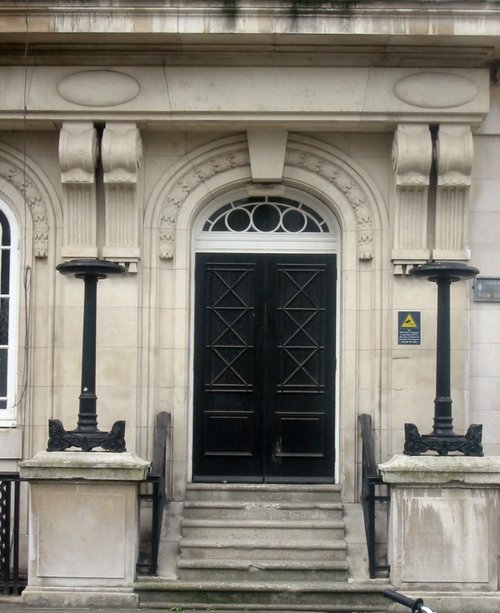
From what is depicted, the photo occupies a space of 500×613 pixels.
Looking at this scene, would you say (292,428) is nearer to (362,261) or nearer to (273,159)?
(362,261)

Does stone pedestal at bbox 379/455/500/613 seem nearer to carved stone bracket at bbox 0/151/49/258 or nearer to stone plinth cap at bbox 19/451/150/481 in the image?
stone plinth cap at bbox 19/451/150/481

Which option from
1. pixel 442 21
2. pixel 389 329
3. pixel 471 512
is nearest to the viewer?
Answer: pixel 471 512

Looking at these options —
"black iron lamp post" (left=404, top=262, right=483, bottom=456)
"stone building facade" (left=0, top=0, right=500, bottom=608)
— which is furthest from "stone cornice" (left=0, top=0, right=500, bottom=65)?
"black iron lamp post" (left=404, top=262, right=483, bottom=456)

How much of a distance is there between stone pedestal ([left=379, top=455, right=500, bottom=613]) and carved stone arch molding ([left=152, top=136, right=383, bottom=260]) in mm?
2644

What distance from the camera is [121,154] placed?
11055 millimetres

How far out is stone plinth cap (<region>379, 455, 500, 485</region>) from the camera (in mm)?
9789

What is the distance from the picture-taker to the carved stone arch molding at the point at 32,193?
37.8 ft

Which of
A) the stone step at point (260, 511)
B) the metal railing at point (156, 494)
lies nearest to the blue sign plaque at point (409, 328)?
the stone step at point (260, 511)

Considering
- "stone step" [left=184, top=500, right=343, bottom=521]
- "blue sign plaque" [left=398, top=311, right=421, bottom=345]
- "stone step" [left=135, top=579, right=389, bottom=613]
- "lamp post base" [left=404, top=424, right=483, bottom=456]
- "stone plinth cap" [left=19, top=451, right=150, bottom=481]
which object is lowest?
"stone step" [left=135, top=579, right=389, bottom=613]

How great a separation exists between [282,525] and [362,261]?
2811 mm

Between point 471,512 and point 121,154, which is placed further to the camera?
point 121,154

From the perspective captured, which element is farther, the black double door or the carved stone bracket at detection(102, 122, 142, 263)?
the black double door

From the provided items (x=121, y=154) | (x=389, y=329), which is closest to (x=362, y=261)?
(x=389, y=329)

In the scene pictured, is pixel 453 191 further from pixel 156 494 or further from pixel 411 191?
pixel 156 494
